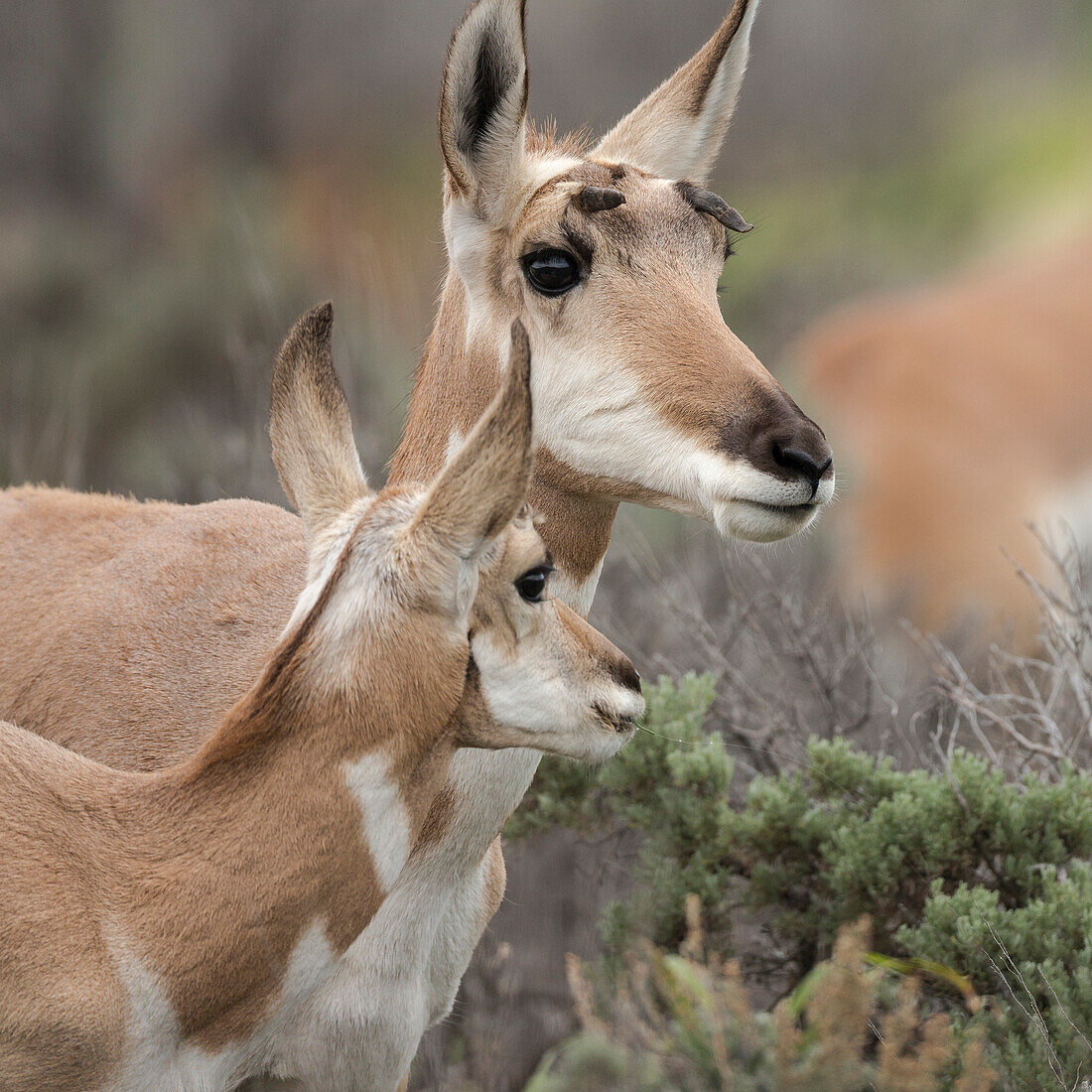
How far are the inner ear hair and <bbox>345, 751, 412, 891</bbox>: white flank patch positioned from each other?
5.11 feet

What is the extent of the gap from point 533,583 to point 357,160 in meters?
9.94

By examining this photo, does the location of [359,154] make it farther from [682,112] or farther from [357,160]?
[682,112]

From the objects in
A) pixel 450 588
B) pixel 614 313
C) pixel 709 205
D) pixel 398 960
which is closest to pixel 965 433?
pixel 709 205

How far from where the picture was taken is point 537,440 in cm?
339

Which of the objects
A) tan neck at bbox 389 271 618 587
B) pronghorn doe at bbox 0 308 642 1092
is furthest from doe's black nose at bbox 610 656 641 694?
tan neck at bbox 389 271 618 587

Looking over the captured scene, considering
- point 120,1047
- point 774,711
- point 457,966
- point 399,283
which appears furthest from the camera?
point 399,283

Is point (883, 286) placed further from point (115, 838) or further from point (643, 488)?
point (115, 838)

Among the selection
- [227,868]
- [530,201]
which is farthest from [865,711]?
[227,868]

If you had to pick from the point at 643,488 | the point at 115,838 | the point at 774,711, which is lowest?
the point at 774,711

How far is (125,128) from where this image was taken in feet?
40.6

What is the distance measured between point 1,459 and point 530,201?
5.77 m

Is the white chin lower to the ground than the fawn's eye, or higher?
higher

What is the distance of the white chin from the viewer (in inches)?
122

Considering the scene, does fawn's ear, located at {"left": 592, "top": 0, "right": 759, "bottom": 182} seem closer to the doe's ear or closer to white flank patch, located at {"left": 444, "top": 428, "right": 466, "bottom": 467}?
the doe's ear
